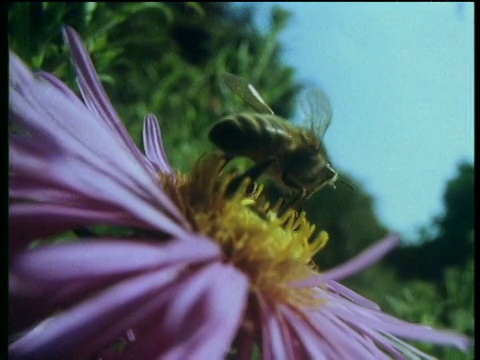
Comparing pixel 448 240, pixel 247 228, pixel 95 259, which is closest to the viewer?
pixel 95 259

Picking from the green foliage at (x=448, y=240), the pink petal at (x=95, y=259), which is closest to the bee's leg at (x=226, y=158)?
the pink petal at (x=95, y=259)

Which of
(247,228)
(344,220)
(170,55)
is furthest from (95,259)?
(170,55)

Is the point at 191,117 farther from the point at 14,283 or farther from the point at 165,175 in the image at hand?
the point at 14,283

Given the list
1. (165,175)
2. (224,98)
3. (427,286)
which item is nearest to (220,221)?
(165,175)

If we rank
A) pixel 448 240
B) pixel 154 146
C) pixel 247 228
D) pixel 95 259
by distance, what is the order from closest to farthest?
1. pixel 95 259
2. pixel 247 228
3. pixel 154 146
4. pixel 448 240

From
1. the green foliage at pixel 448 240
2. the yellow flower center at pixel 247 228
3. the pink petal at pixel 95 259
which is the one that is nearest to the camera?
the pink petal at pixel 95 259

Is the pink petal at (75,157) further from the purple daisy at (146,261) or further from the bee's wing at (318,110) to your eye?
the bee's wing at (318,110)

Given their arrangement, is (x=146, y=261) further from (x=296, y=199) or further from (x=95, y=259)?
(x=296, y=199)
